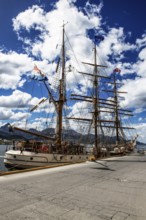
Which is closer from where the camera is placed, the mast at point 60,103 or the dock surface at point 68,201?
the dock surface at point 68,201

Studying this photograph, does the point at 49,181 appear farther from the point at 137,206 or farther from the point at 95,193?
the point at 137,206

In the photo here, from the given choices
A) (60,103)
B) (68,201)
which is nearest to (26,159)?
(60,103)

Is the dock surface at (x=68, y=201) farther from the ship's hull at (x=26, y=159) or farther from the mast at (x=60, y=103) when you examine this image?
the mast at (x=60, y=103)

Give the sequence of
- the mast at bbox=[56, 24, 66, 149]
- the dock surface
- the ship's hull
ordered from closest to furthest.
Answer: the dock surface, the ship's hull, the mast at bbox=[56, 24, 66, 149]

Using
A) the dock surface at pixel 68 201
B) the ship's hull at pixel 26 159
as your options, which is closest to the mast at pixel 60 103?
the ship's hull at pixel 26 159

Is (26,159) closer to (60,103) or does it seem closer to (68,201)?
(60,103)

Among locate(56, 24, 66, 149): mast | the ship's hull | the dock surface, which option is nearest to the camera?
the dock surface

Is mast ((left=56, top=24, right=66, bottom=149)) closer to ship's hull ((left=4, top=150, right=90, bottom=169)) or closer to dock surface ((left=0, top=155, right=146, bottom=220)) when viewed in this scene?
ship's hull ((left=4, top=150, right=90, bottom=169))

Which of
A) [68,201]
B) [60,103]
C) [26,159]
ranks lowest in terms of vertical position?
[68,201]

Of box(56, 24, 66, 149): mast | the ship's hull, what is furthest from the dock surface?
box(56, 24, 66, 149): mast

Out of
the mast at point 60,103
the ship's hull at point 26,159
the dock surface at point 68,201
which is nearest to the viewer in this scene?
the dock surface at point 68,201

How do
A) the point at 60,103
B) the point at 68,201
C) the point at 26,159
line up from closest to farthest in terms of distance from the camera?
the point at 68,201, the point at 26,159, the point at 60,103

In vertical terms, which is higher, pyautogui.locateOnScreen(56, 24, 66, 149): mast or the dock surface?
pyautogui.locateOnScreen(56, 24, 66, 149): mast

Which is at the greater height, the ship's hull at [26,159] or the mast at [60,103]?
the mast at [60,103]
